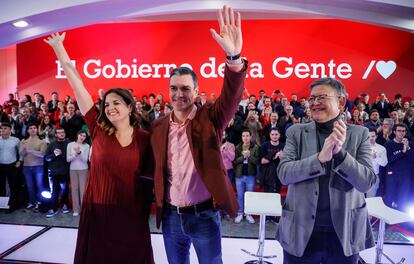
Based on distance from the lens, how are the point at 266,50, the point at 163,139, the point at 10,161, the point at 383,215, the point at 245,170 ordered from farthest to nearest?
the point at 266,50 < the point at 10,161 < the point at 245,170 < the point at 383,215 < the point at 163,139

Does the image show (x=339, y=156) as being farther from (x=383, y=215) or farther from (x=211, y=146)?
(x=383, y=215)

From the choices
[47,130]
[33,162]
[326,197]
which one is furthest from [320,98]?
[47,130]

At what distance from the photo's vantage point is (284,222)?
1.73m

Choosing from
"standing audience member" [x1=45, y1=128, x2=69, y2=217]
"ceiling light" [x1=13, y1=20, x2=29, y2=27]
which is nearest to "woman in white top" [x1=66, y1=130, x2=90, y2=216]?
"standing audience member" [x1=45, y1=128, x2=69, y2=217]

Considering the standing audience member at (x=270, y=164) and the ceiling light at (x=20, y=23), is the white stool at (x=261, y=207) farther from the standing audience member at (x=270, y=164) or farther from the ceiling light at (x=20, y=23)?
the ceiling light at (x=20, y=23)

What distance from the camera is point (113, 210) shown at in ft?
6.23

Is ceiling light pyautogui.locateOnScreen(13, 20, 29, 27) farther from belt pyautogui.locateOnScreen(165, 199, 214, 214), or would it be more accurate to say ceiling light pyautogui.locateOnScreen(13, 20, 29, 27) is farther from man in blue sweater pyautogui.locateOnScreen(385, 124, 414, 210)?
man in blue sweater pyautogui.locateOnScreen(385, 124, 414, 210)

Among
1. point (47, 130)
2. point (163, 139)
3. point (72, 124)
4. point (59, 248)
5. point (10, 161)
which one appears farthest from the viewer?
point (72, 124)

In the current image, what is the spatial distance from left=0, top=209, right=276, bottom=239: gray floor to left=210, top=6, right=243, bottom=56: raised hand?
3622 millimetres

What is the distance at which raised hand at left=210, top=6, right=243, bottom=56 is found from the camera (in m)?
1.58

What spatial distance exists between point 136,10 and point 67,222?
12.7 feet

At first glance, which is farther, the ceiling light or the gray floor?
the ceiling light

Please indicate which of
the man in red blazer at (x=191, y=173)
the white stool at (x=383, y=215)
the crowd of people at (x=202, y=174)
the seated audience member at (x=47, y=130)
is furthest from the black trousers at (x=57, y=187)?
the white stool at (x=383, y=215)

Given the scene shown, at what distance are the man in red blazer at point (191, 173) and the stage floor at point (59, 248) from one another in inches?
72.3
